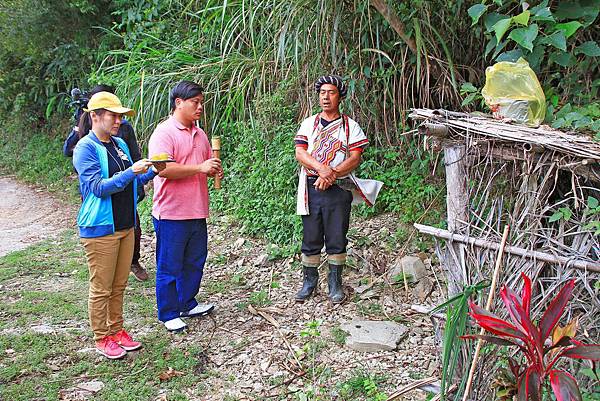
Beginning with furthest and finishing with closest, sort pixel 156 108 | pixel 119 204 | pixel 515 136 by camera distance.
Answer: pixel 156 108 → pixel 119 204 → pixel 515 136

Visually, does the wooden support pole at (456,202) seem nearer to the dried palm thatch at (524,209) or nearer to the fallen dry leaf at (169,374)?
the dried palm thatch at (524,209)

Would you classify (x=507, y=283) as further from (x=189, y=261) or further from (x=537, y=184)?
(x=189, y=261)

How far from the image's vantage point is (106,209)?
10.9 feet

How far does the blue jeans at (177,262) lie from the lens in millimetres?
3834

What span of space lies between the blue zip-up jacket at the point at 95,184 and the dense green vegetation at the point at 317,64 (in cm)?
205

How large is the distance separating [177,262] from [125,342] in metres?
0.62

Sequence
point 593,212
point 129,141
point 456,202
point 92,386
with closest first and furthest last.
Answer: point 593,212, point 456,202, point 92,386, point 129,141

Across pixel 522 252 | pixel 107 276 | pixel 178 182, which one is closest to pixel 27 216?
pixel 178 182

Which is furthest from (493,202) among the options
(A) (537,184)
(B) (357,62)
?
(B) (357,62)

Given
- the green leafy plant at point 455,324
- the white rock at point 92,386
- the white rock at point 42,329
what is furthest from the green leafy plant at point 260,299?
the green leafy plant at point 455,324

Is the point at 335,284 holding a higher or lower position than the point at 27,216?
higher

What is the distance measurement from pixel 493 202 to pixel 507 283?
38 centimetres

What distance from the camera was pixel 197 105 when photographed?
3.79 meters

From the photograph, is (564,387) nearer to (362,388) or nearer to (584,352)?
(584,352)
